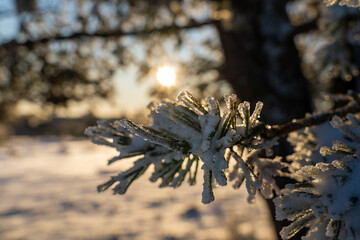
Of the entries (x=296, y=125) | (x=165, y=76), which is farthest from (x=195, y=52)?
(x=296, y=125)

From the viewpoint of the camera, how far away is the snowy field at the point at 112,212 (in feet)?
21.2

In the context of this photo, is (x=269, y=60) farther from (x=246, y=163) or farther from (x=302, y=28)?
(x=246, y=163)

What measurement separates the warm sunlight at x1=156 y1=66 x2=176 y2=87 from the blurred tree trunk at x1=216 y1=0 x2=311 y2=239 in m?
1.57

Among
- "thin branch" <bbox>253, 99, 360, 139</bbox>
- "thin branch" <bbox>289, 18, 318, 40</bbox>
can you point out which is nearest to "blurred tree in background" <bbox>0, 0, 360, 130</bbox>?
"thin branch" <bbox>289, 18, 318, 40</bbox>

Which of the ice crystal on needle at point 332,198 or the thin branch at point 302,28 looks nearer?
the ice crystal on needle at point 332,198

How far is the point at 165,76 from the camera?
4461mm

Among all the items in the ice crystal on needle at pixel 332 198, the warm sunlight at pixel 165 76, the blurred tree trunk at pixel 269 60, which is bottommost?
the ice crystal on needle at pixel 332 198

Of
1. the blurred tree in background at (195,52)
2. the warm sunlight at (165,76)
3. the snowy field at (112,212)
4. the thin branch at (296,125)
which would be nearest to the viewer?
the thin branch at (296,125)

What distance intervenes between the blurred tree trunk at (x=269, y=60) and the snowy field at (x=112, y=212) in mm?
1938

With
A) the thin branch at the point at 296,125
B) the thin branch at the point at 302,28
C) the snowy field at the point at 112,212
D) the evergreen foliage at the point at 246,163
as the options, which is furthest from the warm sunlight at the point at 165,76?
the evergreen foliage at the point at 246,163

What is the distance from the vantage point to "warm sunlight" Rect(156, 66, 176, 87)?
4.48 metres

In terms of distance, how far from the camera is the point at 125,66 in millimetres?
4551

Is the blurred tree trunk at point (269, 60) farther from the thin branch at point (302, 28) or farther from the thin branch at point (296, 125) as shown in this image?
the thin branch at point (296, 125)

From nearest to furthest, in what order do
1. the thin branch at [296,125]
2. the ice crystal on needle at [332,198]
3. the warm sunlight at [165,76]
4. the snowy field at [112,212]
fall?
the ice crystal on needle at [332,198] < the thin branch at [296,125] < the warm sunlight at [165,76] < the snowy field at [112,212]
